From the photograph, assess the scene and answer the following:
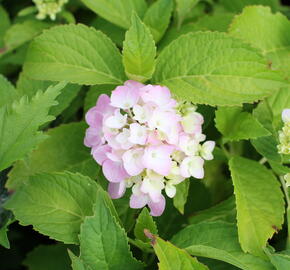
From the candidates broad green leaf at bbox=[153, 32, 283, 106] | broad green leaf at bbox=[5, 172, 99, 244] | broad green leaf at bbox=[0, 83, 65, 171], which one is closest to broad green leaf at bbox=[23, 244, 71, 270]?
broad green leaf at bbox=[5, 172, 99, 244]

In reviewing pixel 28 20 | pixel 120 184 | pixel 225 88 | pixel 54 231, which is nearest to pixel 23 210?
pixel 54 231

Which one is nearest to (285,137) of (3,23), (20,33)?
(20,33)

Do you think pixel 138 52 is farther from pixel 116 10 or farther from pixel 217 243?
pixel 217 243

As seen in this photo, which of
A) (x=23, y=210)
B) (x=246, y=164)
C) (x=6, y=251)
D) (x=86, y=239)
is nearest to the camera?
(x=86, y=239)

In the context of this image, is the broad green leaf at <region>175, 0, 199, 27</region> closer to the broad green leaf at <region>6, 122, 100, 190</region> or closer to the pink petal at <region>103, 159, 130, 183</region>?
the broad green leaf at <region>6, 122, 100, 190</region>

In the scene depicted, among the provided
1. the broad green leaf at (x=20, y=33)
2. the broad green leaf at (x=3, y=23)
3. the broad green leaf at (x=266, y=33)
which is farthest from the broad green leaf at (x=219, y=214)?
the broad green leaf at (x=3, y=23)

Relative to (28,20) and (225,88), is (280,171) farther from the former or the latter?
(28,20)
